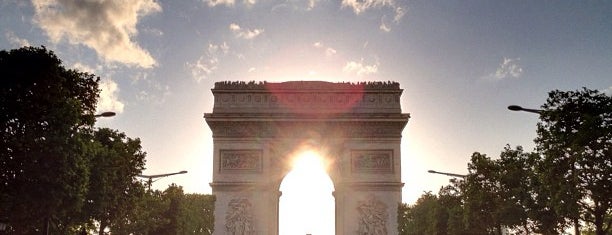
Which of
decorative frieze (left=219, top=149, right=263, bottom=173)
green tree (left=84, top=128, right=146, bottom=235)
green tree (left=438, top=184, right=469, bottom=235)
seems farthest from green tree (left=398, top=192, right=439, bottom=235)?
green tree (left=84, top=128, right=146, bottom=235)

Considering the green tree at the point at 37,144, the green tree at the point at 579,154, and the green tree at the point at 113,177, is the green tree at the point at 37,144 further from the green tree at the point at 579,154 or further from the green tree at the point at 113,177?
the green tree at the point at 579,154

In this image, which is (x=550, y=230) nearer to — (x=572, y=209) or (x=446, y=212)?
(x=572, y=209)

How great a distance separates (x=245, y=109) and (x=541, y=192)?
19923 millimetres

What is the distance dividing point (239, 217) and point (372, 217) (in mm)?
8606

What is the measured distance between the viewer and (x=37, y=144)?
22.7m

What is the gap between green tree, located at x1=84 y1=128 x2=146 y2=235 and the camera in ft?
87.9

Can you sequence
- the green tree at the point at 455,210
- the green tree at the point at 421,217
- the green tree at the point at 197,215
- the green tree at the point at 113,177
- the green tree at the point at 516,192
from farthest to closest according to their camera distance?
the green tree at the point at 197,215 → the green tree at the point at 421,217 → the green tree at the point at 455,210 → the green tree at the point at 516,192 → the green tree at the point at 113,177

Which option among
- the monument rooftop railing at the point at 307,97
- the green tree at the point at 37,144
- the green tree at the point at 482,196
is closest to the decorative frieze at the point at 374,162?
the monument rooftop railing at the point at 307,97

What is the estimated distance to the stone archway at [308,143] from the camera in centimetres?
3953

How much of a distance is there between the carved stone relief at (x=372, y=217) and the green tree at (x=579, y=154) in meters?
14.6

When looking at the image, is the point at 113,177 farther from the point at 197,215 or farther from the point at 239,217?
the point at 197,215

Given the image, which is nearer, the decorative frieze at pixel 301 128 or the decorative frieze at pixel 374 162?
the decorative frieze at pixel 374 162

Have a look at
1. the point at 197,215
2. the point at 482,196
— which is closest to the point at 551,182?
the point at 482,196

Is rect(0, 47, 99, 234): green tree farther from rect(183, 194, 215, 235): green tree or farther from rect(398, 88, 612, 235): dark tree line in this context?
rect(183, 194, 215, 235): green tree
